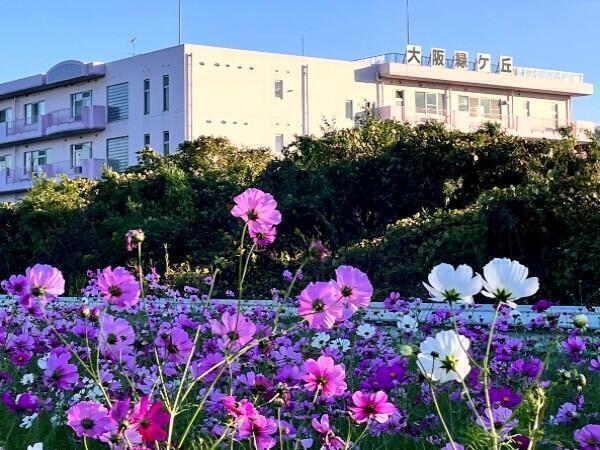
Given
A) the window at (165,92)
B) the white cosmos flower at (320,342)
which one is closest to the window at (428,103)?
the window at (165,92)

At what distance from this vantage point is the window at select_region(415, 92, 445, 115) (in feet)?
130

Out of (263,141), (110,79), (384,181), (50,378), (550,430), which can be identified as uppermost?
(110,79)

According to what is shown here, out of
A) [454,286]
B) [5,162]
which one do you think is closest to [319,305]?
[454,286]

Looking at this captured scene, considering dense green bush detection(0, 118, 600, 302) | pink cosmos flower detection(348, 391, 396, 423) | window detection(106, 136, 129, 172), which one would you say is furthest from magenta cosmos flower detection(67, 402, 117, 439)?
window detection(106, 136, 129, 172)

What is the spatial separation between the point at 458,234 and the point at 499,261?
9.02 meters

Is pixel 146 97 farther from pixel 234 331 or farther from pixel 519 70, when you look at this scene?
pixel 234 331

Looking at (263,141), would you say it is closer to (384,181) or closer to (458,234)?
(384,181)

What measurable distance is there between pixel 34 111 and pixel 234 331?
40938 mm

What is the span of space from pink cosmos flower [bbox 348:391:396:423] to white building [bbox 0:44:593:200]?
3127cm

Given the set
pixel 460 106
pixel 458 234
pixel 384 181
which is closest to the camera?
pixel 458 234

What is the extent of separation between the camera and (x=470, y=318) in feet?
Answer: 20.6

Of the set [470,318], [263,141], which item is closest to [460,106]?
[263,141]

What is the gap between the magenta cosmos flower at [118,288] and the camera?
2.29 metres

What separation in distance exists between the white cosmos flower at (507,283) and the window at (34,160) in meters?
40.4
